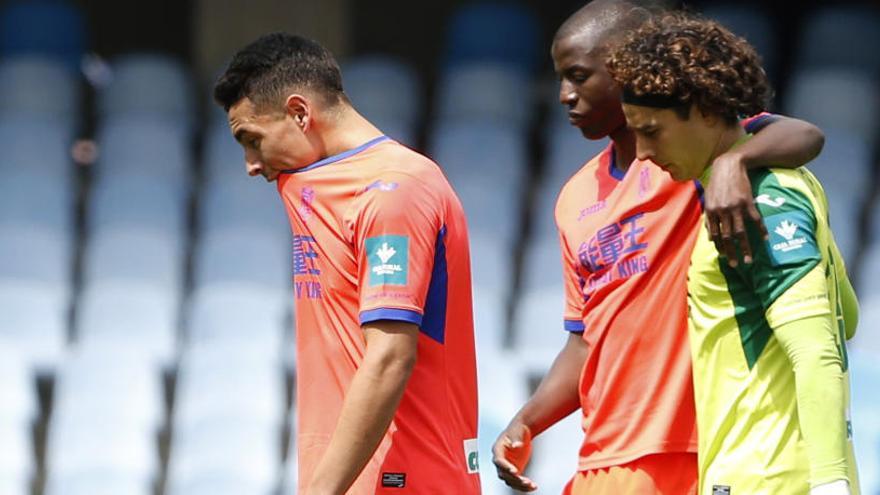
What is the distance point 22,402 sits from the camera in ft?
22.8

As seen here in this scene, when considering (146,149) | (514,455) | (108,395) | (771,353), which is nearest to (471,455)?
(514,455)

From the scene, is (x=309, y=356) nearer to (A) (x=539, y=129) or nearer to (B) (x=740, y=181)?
(B) (x=740, y=181)

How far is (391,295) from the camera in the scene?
3264 millimetres

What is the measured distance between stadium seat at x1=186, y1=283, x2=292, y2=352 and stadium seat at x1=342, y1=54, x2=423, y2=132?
142 cm

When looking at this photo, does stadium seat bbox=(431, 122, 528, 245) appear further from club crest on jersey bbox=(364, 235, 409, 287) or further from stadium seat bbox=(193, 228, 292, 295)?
club crest on jersey bbox=(364, 235, 409, 287)

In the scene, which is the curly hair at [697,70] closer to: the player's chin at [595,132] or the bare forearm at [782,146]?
the bare forearm at [782,146]

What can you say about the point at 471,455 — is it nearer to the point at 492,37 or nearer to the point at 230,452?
the point at 230,452

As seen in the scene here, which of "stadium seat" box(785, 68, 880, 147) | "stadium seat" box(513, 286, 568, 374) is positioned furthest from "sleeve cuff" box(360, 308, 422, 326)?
"stadium seat" box(785, 68, 880, 147)

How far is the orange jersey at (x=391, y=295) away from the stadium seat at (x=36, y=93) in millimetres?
5731

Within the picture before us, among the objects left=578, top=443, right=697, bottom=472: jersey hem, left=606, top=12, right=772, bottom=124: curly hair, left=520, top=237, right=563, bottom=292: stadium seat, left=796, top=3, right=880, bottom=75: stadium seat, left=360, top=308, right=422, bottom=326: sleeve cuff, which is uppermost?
left=796, top=3, right=880, bottom=75: stadium seat

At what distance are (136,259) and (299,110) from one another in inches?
180

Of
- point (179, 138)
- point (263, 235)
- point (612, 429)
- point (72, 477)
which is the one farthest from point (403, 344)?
point (179, 138)

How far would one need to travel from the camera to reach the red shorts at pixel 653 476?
3.41m

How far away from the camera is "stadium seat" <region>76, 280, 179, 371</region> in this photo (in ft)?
24.3
